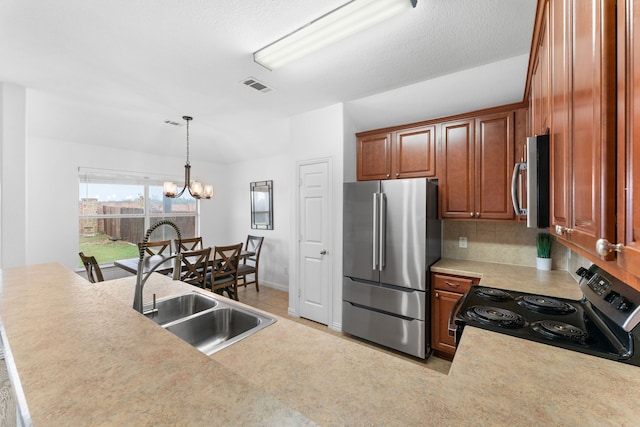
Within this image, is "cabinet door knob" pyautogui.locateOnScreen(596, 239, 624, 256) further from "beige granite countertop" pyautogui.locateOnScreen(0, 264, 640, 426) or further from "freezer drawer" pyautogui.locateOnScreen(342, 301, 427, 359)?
"freezer drawer" pyautogui.locateOnScreen(342, 301, 427, 359)

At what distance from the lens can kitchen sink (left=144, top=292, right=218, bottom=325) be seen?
1482mm

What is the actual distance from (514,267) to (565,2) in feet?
7.36

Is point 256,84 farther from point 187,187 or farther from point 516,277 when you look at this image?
point 516,277

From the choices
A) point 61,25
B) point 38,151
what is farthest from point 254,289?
point 61,25

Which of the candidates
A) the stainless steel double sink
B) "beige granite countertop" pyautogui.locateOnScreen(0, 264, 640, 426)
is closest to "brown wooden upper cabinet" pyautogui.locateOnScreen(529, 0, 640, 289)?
"beige granite countertop" pyautogui.locateOnScreen(0, 264, 640, 426)

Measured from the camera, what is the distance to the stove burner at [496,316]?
4.06 feet

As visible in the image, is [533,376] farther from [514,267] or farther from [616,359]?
[514,267]

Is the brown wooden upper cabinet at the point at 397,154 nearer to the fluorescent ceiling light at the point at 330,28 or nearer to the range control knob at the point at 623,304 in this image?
the fluorescent ceiling light at the point at 330,28

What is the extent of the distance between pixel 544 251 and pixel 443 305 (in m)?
0.99

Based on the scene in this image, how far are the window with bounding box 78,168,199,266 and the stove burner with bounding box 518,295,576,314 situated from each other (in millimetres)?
5046

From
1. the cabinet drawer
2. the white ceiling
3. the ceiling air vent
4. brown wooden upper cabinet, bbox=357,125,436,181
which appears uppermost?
the ceiling air vent

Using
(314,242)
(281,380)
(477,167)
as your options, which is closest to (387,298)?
(314,242)

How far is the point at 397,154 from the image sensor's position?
2.88 metres

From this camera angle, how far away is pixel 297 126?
131 inches
